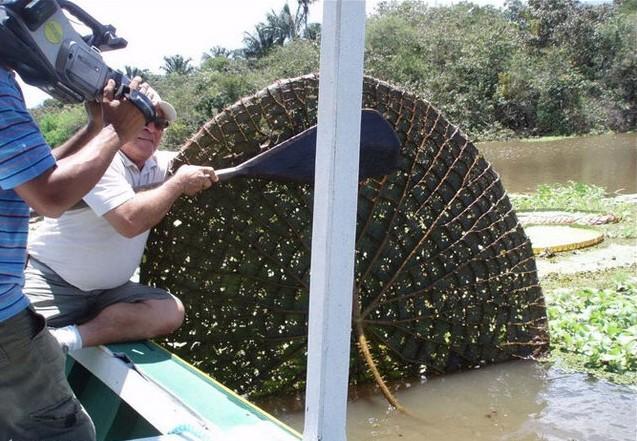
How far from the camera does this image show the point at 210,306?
3.32 meters

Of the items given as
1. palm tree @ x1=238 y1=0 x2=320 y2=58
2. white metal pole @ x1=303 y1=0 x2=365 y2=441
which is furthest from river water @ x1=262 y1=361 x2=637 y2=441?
palm tree @ x1=238 y1=0 x2=320 y2=58

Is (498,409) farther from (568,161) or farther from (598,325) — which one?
(568,161)

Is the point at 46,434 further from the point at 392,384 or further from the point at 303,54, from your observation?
the point at 303,54

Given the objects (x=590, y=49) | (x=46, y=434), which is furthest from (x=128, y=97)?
(x=590, y=49)

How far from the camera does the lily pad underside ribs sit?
10.5ft

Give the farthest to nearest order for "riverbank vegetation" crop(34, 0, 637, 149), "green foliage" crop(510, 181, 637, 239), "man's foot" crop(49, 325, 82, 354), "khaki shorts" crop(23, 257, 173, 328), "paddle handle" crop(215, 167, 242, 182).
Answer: "riverbank vegetation" crop(34, 0, 637, 149)
"green foliage" crop(510, 181, 637, 239)
"paddle handle" crop(215, 167, 242, 182)
"khaki shorts" crop(23, 257, 173, 328)
"man's foot" crop(49, 325, 82, 354)

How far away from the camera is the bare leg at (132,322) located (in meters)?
2.59

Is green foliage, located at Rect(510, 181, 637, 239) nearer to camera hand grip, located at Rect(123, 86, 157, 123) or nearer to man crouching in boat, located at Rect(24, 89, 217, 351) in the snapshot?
man crouching in boat, located at Rect(24, 89, 217, 351)

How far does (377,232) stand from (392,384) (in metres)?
0.88

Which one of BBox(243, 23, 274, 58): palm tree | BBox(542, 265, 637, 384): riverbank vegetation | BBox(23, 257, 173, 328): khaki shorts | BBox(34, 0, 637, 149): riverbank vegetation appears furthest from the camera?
BBox(243, 23, 274, 58): palm tree

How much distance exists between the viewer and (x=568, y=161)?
1920 cm

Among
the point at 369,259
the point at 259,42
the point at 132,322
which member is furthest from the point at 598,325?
Answer: the point at 259,42

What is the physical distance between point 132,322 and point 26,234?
1028mm

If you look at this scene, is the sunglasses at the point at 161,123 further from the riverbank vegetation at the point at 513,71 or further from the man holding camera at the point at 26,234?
the riverbank vegetation at the point at 513,71
